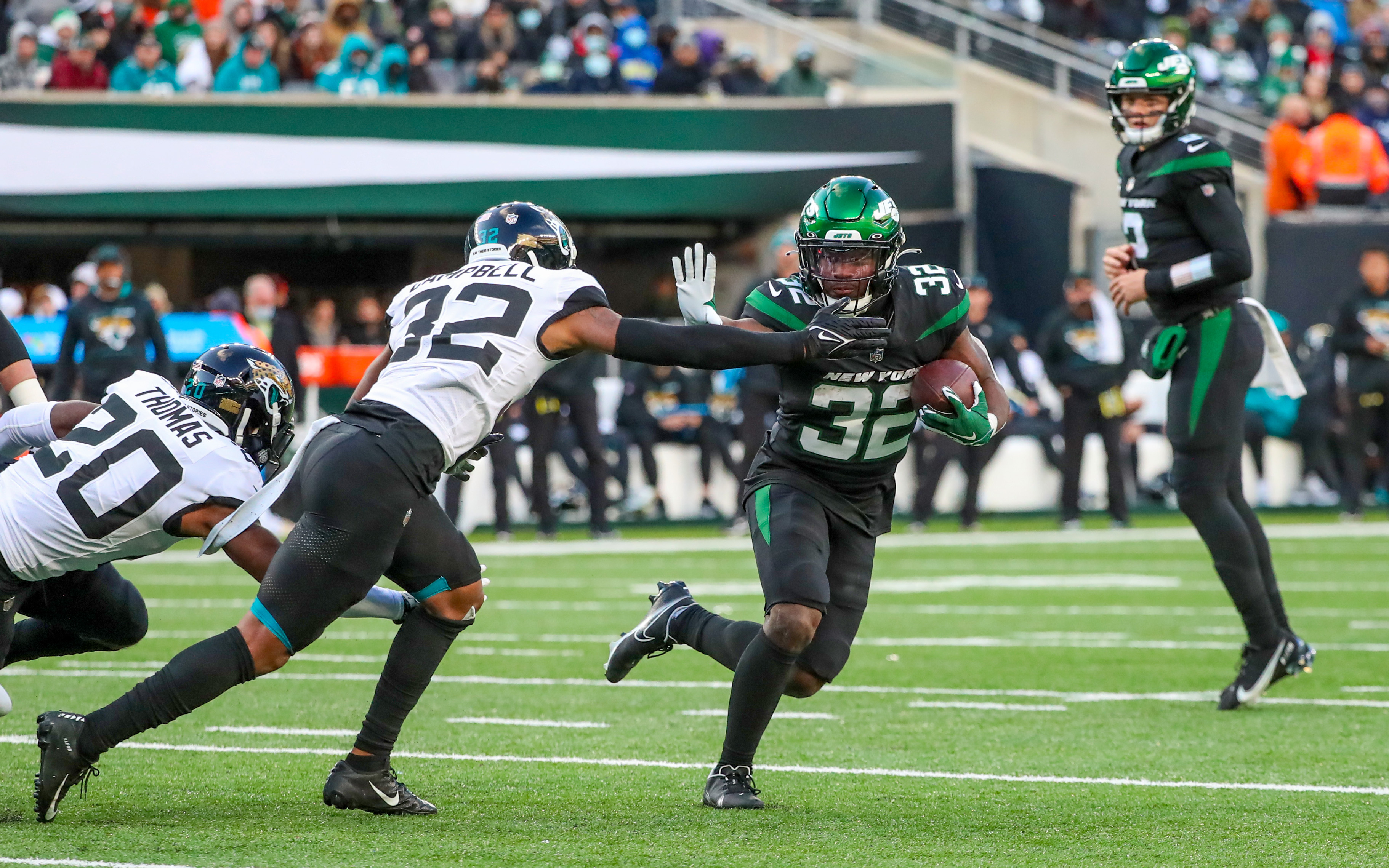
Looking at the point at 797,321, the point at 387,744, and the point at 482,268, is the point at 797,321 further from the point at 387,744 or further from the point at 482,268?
the point at 387,744

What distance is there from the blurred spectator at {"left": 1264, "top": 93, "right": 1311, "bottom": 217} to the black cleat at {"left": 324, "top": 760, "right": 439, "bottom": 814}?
568 inches

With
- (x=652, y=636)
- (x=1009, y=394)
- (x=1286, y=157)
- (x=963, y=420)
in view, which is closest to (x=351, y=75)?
(x=1009, y=394)

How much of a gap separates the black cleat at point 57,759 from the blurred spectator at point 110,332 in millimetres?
7560

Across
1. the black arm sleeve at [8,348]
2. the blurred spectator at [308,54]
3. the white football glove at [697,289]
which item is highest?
the blurred spectator at [308,54]

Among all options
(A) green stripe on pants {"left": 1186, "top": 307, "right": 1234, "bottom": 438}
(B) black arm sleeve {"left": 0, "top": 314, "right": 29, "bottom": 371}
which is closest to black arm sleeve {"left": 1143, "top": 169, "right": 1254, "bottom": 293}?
(A) green stripe on pants {"left": 1186, "top": 307, "right": 1234, "bottom": 438}

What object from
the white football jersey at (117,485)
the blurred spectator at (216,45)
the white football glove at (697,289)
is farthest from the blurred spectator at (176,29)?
the white football glove at (697,289)

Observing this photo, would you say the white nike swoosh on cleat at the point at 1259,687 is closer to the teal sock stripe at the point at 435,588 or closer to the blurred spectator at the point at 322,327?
the teal sock stripe at the point at 435,588

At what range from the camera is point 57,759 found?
407 centimetres

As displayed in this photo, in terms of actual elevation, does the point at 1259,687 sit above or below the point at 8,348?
below

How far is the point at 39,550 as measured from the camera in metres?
4.36

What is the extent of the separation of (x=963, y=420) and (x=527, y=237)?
3.69ft

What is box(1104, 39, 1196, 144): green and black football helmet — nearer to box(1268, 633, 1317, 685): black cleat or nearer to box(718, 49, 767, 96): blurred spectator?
box(1268, 633, 1317, 685): black cleat

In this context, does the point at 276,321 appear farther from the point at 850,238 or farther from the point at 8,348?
the point at 850,238

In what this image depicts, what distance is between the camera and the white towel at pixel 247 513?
A: 4.19m
